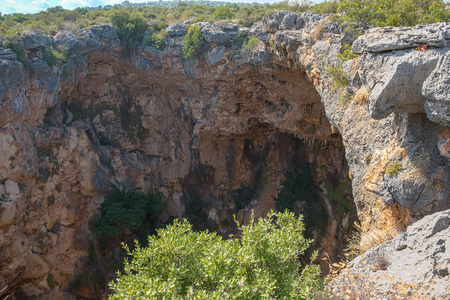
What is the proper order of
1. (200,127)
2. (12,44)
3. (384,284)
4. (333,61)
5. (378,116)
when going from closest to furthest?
(384,284) < (378,116) < (333,61) < (12,44) < (200,127)

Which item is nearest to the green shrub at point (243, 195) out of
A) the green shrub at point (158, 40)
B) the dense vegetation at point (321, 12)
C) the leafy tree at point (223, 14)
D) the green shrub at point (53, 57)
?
the green shrub at point (158, 40)

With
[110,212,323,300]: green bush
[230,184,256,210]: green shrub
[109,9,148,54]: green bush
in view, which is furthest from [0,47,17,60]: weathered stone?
[230,184,256,210]: green shrub

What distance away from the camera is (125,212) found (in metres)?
15.9

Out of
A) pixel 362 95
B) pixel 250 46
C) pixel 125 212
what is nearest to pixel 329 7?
pixel 250 46

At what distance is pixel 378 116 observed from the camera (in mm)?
6133

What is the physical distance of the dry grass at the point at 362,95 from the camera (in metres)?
7.41

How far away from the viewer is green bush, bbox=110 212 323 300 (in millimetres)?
5125

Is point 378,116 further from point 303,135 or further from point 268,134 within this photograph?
point 268,134

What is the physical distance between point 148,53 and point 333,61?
9559 mm

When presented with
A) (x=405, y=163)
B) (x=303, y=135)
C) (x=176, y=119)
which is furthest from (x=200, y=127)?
(x=405, y=163)

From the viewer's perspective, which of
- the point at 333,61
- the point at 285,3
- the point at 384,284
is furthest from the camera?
the point at 285,3

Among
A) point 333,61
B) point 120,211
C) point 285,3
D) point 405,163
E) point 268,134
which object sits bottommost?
point 120,211

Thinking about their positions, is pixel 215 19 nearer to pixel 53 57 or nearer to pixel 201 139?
pixel 201 139

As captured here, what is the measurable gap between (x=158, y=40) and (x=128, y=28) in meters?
1.69
